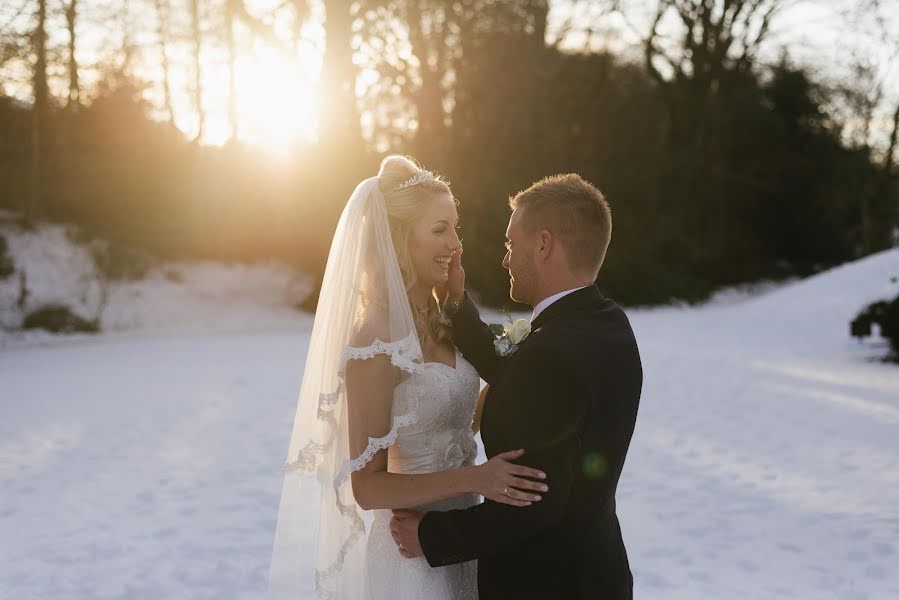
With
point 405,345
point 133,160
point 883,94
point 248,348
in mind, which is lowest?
point 248,348

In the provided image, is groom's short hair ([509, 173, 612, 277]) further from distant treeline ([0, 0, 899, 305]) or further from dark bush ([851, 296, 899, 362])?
distant treeline ([0, 0, 899, 305])

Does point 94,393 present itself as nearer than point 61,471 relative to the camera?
No

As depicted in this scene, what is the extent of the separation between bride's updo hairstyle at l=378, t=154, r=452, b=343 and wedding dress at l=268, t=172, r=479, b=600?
0.03 metres

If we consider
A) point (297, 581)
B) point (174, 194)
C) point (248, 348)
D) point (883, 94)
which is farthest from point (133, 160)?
point (883, 94)

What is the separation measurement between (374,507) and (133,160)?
A: 26.0 metres

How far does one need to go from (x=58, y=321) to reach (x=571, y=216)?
20.5 metres

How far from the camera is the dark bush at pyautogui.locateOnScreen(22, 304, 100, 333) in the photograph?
20250 mm

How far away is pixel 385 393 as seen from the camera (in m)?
2.63

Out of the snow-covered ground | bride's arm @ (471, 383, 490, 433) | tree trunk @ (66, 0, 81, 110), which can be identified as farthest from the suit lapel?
tree trunk @ (66, 0, 81, 110)

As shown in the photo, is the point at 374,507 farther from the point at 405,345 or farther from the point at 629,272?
the point at 629,272

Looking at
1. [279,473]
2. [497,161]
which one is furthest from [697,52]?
[279,473]

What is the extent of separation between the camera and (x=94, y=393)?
12594mm

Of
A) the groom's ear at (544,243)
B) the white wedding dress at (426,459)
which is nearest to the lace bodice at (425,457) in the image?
the white wedding dress at (426,459)

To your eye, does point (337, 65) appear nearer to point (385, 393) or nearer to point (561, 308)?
point (385, 393)
